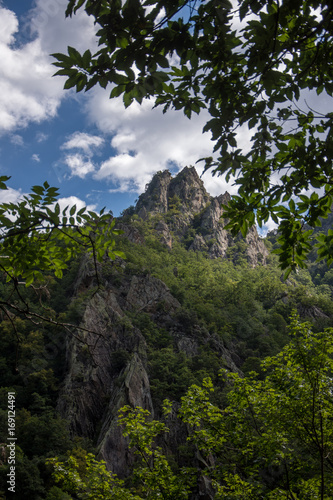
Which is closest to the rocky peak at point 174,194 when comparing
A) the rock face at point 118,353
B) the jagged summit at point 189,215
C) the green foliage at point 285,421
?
the jagged summit at point 189,215

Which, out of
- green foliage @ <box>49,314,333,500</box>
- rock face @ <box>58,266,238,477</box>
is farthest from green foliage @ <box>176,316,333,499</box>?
rock face @ <box>58,266,238,477</box>

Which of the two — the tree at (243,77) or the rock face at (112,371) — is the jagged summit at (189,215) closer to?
the rock face at (112,371)

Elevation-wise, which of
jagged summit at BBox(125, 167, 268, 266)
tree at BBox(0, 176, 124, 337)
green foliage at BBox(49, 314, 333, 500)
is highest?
jagged summit at BBox(125, 167, 268, 266)

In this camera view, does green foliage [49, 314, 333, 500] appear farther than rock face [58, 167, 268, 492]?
No

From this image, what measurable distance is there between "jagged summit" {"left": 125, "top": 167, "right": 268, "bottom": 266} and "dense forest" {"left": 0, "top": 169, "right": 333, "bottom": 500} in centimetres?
2162

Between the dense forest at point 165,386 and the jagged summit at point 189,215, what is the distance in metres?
21.6

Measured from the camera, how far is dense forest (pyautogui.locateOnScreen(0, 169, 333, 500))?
501 centimetres

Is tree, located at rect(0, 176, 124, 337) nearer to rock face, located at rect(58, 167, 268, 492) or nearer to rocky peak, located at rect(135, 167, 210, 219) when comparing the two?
rock face, located at rect(58, 167, 268, 492)

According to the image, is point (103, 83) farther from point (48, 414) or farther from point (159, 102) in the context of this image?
point (48, 414)

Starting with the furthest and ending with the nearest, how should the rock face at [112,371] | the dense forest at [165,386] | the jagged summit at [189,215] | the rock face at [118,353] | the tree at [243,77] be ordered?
the jagged summit at [189,215]
the rock face at [118,353]
the rock face at [112,371]
the dense forest at [165,386]
the tree at [243,77]

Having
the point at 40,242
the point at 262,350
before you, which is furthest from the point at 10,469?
the point at 262,350

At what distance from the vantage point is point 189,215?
92.6 m

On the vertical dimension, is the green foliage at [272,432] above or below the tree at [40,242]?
below

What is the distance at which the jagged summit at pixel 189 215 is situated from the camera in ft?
269
